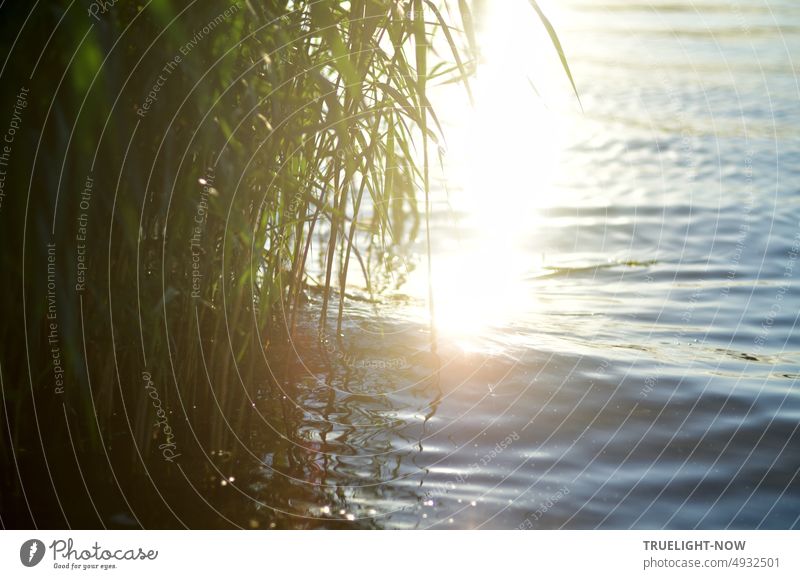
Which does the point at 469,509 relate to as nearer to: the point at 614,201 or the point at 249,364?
the point at 249,364

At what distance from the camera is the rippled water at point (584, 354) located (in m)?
2.08

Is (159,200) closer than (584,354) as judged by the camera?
Yes

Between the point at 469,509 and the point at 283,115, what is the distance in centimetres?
101

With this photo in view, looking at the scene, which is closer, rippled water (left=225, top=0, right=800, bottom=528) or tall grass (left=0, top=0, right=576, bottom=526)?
tall grass (left=0, top=0, right=576, bottom=526)

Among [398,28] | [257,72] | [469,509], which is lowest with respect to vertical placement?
[469,509]

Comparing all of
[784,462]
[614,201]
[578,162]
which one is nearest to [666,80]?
[578,162]

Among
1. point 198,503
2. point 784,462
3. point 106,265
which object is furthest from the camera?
point 784,462

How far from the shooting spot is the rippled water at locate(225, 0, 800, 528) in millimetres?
2084

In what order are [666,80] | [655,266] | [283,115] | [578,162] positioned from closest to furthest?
[283,115] < [655,266] < [578,162] < [666,80]

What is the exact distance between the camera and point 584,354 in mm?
2881

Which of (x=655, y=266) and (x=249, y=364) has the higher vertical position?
(x=655, y=266)

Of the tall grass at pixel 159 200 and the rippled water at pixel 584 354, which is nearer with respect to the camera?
the tall grass at pixel 159 200

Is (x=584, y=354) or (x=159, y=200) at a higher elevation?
(x=159, y=200)

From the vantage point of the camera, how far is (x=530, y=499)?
206 cm
